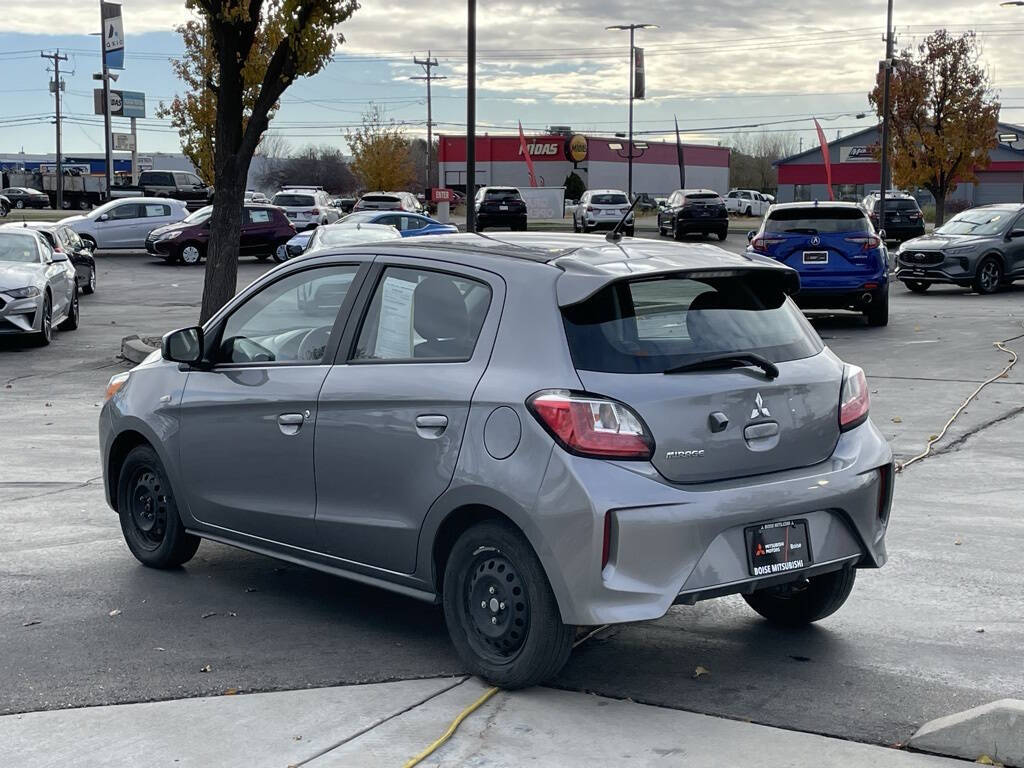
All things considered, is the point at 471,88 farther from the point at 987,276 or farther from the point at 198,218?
the point at 198,218

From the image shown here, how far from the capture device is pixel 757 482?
16.2 feet

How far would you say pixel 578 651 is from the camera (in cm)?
553

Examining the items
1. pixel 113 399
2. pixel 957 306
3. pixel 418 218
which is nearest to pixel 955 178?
pixel 418 218

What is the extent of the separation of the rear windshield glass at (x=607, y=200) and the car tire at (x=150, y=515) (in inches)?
1776

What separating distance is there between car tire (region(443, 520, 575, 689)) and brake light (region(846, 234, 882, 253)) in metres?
14.9

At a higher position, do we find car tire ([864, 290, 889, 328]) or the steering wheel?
the steering wheel

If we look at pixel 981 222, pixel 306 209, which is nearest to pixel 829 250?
pixel 981 222

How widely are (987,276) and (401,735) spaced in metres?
23.1

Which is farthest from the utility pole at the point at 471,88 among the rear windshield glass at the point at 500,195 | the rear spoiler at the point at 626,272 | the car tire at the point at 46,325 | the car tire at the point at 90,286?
the rear windshield glass at the point at 500,195

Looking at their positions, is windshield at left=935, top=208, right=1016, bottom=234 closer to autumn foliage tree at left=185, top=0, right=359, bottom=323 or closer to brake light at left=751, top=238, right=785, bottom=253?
brake light at left=751, top=238, right=785, bottom=253

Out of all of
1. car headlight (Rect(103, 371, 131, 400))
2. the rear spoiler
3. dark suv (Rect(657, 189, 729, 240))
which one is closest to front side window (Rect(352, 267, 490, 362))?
the rear spoiler

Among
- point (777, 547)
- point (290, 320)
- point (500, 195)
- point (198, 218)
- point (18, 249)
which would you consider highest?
point (500, 195)

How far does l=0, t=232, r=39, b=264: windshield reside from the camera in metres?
19.2

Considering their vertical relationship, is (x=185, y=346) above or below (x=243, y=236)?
below
